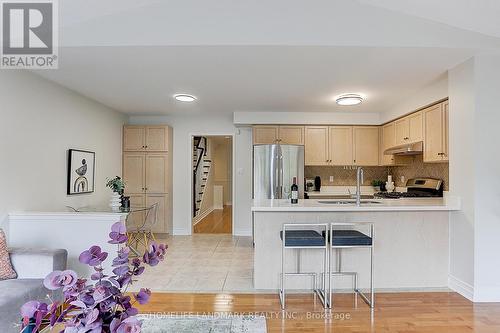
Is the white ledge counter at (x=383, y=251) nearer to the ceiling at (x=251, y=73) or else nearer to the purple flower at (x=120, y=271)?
the ceiling at (x=251, y=73)

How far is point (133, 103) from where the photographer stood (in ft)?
16.3

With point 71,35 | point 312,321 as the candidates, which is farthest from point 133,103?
point 312,321

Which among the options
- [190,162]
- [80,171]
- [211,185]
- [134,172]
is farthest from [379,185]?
[211,185]

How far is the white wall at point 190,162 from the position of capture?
6.02 metres

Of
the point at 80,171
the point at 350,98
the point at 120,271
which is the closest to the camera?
the point at 120,271

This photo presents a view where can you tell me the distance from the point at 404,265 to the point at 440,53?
7.37 ft

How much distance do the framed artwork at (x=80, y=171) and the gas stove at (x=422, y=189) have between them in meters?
4.67

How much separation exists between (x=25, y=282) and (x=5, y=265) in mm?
253

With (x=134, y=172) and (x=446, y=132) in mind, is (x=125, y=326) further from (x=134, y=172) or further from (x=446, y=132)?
(x=134, y=172)

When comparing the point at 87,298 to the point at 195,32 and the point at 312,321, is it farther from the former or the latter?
the point at 195,32

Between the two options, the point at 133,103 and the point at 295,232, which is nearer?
the point at 295,232

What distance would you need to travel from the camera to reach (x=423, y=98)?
13.2 ft

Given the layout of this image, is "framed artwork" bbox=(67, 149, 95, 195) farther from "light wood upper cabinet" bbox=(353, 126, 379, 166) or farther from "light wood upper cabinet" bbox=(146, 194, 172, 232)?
"light wood upper cabinet" bbox=(353, 126, 379, 166)

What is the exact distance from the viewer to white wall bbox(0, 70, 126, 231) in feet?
10.1
